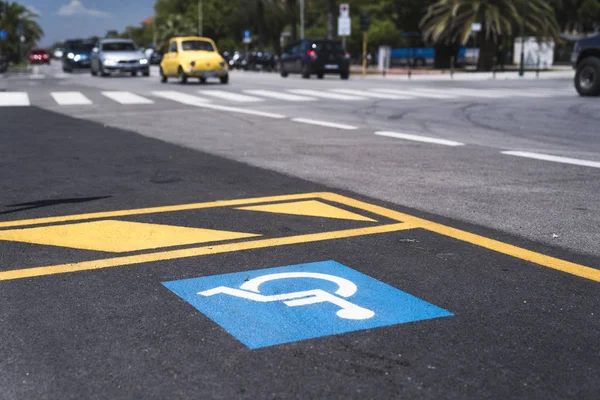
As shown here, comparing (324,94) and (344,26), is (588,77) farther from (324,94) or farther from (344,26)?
(344,26)

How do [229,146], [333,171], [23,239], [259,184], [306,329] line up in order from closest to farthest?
[306,329] → [23,239] → [259,184] → [333,171] → [229,146]

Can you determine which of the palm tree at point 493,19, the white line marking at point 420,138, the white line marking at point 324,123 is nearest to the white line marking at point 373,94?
the white line marking at point 324,123

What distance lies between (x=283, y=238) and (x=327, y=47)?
29.4m

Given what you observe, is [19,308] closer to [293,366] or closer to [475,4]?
[293,366]

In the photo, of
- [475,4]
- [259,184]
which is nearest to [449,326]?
[259,184]

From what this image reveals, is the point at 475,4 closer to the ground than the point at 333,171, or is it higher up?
higher up

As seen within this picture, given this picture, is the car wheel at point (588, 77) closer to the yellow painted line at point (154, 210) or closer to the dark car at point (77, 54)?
the yellow painted line at point (154, 210)

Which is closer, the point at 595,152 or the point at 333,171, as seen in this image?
the point at 333,171

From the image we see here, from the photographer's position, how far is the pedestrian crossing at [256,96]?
1889cm

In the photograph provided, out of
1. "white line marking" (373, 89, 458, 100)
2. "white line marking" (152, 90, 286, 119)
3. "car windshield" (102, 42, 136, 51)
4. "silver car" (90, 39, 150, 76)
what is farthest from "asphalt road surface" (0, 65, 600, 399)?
"car windshield" (102, 42, 136, 51)

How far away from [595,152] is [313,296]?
655 centimetres

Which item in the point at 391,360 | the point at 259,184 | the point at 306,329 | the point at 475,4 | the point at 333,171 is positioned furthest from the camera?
the point at 475,4

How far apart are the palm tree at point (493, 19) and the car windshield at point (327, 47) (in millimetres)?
9114

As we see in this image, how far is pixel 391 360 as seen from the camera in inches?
121
